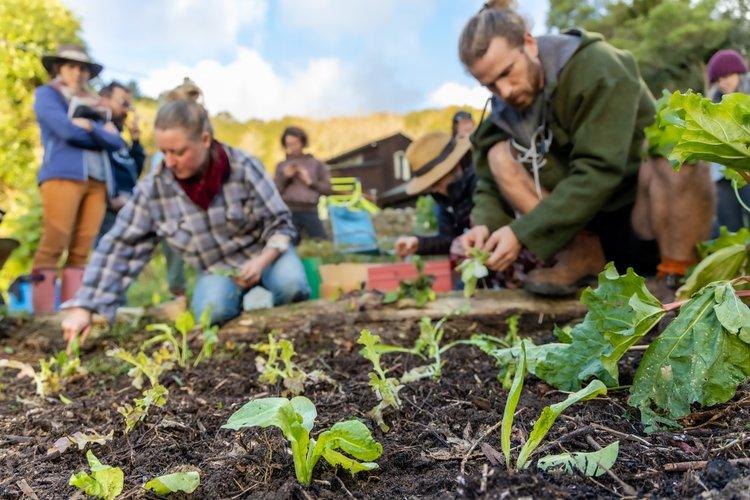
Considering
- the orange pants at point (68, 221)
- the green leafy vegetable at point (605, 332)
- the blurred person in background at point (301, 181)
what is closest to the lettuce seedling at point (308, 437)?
the green leafy vegetable at point (605, 332)

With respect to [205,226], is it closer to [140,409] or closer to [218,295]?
[218,295]

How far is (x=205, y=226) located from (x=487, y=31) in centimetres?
195

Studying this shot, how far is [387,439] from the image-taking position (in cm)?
133

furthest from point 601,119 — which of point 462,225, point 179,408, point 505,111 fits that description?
point 179,408

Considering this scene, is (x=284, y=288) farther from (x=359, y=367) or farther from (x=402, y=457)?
(x=402, y=457)

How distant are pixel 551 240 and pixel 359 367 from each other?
41.9 inches

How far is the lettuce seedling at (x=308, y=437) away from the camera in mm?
1073

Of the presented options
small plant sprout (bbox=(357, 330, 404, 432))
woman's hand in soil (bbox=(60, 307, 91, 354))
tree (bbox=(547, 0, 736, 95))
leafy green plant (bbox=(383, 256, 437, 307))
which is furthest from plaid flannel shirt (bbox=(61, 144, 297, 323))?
tree (bbox=(547, 0, 736, 95))

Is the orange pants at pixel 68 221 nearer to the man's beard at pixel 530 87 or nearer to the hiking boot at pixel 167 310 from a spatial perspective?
the hiking boot at pixel 167 310

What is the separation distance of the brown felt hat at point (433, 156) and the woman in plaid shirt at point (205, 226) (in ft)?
3.18

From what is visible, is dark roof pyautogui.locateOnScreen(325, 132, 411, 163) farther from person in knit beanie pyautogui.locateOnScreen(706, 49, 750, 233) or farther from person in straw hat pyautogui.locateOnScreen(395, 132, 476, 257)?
person in straw hat pyautogui.locateOnScreen(395, 132, 476, 257)

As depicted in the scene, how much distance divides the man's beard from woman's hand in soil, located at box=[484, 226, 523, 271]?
21.7 inches

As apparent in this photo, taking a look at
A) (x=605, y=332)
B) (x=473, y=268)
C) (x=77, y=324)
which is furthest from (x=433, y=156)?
(x=605, y=332)

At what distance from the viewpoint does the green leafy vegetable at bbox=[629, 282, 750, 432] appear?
1.15 metres
